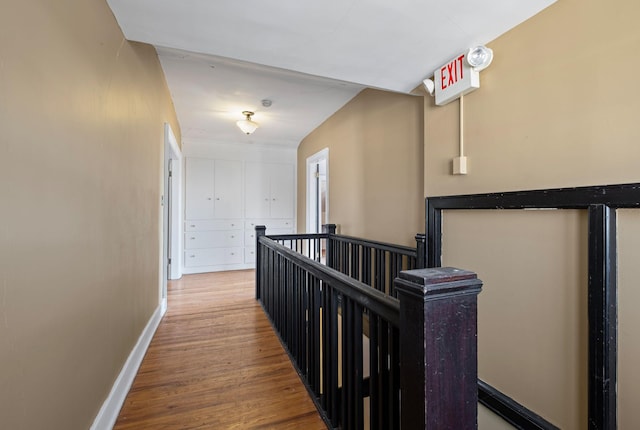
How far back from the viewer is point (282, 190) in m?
5.54

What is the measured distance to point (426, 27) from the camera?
161 cm

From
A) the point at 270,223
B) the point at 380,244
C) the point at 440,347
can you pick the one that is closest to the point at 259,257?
the point at 380,244

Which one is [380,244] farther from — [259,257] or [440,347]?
[440,347]

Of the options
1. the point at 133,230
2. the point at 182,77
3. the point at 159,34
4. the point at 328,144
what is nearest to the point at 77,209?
the point at 133,230

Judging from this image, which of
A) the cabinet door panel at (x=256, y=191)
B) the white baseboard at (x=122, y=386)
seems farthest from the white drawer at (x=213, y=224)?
the white baseboard at (x=122, y=386)

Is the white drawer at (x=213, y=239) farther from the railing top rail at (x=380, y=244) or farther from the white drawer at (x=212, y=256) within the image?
the railing top rail at (x=380, y=244)

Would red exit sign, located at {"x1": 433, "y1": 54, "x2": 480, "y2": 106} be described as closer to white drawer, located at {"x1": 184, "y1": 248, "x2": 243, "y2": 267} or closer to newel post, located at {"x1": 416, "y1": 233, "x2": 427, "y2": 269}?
newel post, located at {"x1": 416, "y1": 233, "x2": 427, "y2": 269}

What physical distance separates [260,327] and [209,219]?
9.73 ft

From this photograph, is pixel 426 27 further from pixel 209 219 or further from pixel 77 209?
pixel 209 219

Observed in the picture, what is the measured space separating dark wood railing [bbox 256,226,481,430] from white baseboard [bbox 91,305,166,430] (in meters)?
0.95

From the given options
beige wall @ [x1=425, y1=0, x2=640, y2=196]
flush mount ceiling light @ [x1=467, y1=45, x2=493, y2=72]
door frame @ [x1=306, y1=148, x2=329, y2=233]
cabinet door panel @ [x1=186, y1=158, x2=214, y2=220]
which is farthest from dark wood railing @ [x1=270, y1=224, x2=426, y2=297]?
cabinet door panel @ [x1=186, y1=158, x2=214, y2=220]

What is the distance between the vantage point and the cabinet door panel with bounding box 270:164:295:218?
18.0 ft

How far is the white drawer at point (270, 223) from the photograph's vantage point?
5340mm

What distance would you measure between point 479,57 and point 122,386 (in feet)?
8.77
